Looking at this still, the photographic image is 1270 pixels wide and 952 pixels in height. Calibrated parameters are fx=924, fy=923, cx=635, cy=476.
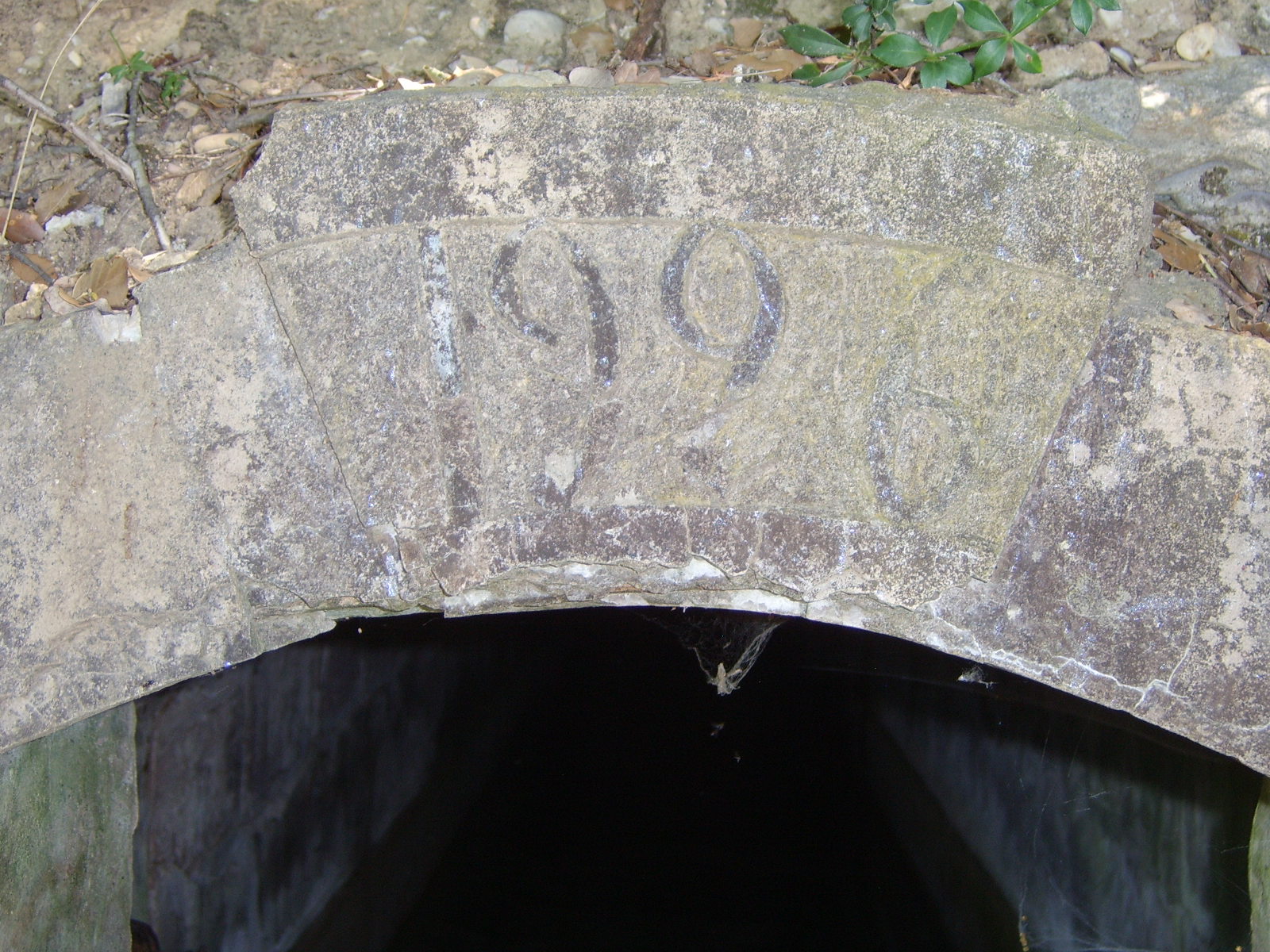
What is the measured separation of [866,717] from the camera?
16.0 ft

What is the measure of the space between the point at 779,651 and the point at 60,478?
3973 mm

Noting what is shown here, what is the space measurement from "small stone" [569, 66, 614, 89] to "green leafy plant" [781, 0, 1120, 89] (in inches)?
11.2

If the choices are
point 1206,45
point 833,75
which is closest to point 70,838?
point 833,75

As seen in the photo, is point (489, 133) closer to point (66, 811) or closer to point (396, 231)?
point (396, 231)

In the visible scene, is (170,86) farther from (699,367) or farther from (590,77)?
(699,367)

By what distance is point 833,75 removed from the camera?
1.39 meters

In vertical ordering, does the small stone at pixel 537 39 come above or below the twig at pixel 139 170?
above

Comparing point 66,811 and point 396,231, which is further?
point 66,811

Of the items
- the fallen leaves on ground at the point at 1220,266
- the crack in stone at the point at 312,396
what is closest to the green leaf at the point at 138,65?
the crack in stone at the point at 312,396

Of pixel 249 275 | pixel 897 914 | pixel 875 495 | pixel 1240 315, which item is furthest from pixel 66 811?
pixel 897 914

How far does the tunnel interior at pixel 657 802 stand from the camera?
2480 mm

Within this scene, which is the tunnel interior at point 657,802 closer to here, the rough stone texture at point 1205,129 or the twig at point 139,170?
the rough stone texture at point 1205,129

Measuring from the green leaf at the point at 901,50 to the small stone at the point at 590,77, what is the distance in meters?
0.42

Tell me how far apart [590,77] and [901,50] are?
1.57 ft
